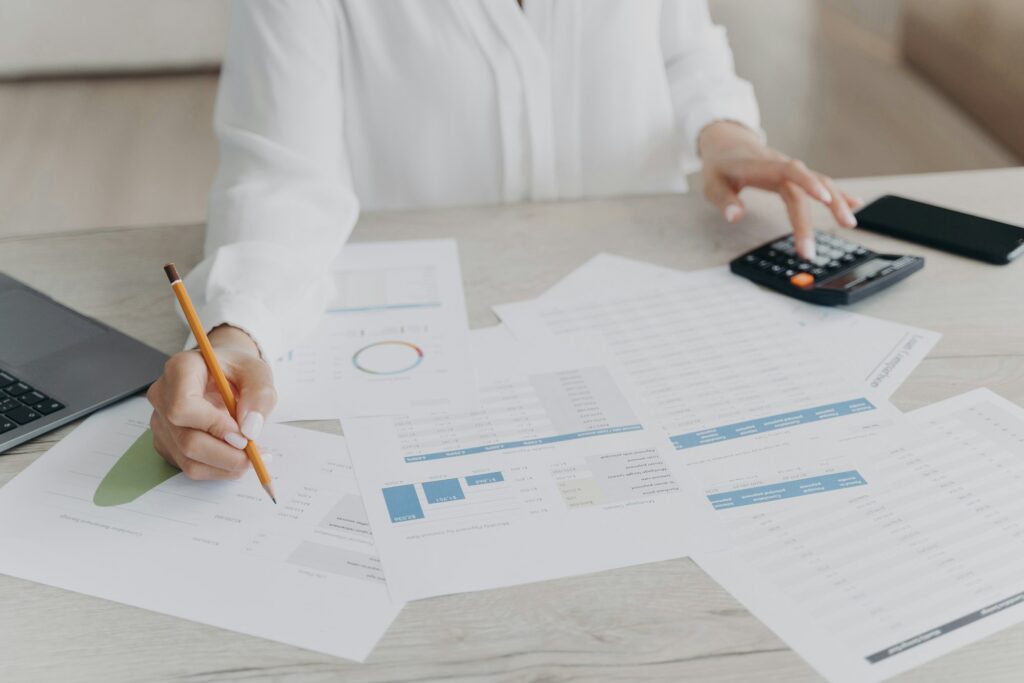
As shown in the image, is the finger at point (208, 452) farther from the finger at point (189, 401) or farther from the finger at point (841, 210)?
the finger at point (841, 210)

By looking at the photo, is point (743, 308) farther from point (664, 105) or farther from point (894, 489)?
point (664, 105)

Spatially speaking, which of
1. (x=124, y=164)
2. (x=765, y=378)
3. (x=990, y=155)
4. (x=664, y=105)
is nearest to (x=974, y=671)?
(x=765, y=378)

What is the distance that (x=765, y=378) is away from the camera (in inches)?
30.8

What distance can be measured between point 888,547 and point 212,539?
414mm

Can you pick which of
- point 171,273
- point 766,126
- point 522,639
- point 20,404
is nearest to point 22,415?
point 20,404

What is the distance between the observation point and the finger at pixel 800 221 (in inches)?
37.1

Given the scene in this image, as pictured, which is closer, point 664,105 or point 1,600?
point 1,600

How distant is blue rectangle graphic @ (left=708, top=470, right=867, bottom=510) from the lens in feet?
2.12

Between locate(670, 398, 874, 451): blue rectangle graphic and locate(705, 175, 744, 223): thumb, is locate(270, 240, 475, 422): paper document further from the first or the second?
locate(705, 175, 744, 223): thumb

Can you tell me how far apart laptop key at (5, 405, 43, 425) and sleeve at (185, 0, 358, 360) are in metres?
0.16

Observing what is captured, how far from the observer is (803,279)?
899mm

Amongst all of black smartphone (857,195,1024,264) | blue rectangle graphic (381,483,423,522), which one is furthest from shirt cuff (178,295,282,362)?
black smartphone (857,195,1024,264)

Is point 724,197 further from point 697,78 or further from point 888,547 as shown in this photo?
point 888,547

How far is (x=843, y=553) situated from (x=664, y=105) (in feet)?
2.66
